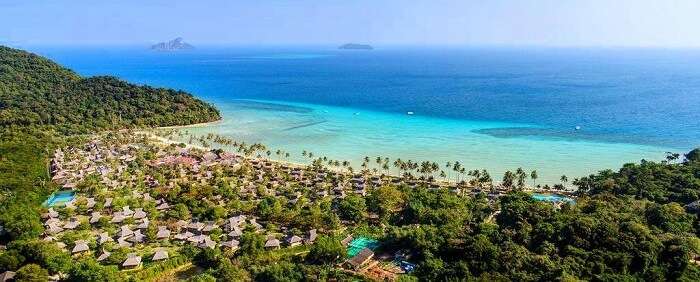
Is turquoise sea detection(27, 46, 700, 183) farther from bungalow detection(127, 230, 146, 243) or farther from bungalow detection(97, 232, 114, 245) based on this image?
bungalow detection(97, 232, 114, 245)

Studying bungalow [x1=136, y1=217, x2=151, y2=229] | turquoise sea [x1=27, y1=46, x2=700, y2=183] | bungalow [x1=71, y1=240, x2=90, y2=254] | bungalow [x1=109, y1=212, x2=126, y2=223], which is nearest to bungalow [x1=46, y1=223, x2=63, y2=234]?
bungalow [x1=109, y1=212, x2=126, y2=223]

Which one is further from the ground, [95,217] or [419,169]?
[419,169]

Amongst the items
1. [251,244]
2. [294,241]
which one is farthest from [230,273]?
[294,241]

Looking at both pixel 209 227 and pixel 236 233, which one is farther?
pixel 209 227

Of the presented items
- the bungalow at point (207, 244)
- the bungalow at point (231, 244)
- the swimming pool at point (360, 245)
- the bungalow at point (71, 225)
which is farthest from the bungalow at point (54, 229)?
the swimming pool at point (360, 245)

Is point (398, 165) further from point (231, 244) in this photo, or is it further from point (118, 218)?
point (118, 218)

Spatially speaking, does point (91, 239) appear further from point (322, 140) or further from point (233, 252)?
point (322, 140)
